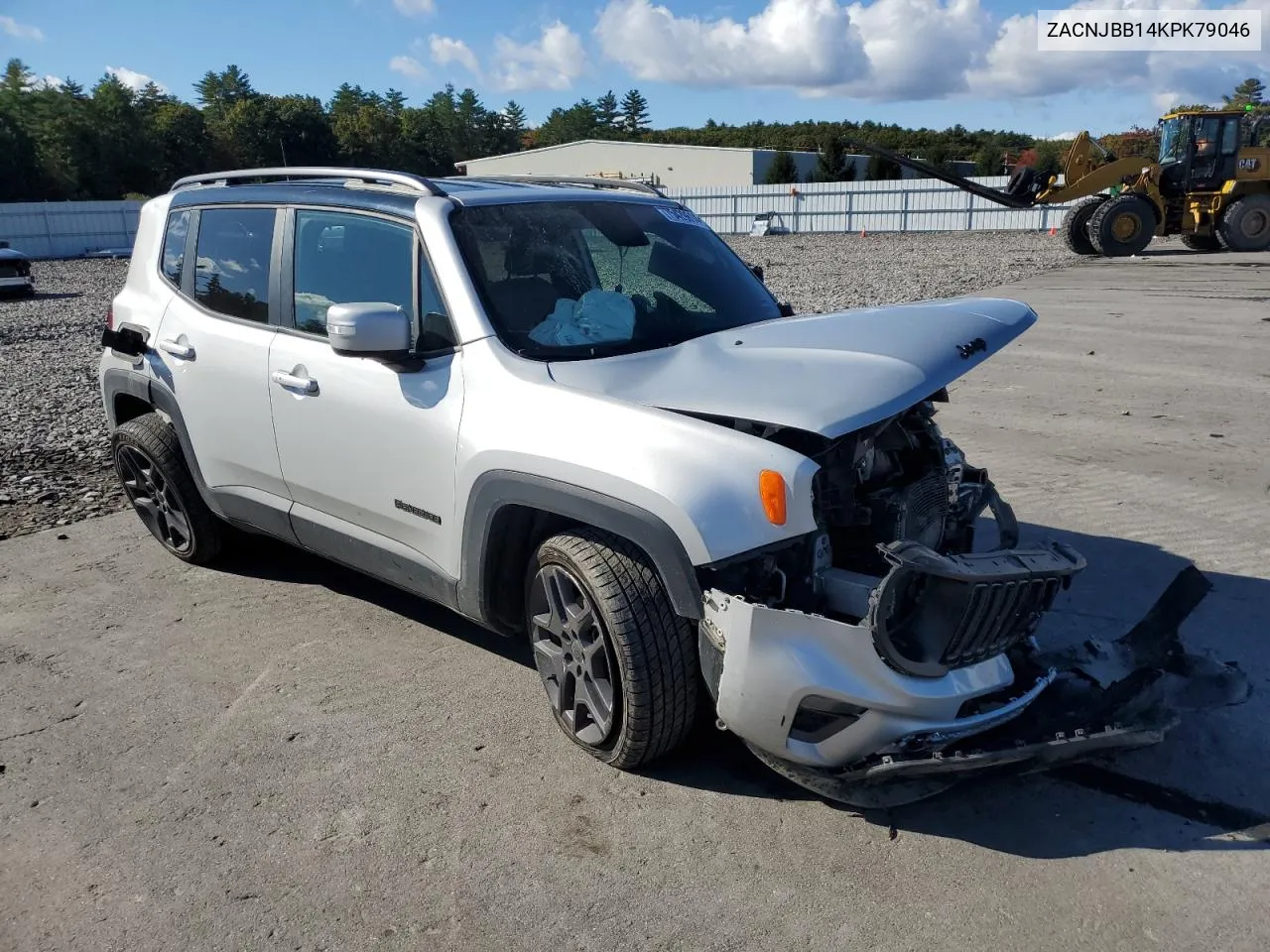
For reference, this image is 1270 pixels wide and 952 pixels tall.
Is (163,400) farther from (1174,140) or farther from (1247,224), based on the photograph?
(1247,224)

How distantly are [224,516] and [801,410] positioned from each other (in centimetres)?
320

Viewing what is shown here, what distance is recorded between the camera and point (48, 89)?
241 feet

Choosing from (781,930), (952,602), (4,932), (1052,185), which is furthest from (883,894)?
(1052,185)

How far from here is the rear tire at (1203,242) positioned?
23.9 m

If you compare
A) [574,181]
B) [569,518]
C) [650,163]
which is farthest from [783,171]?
[569,518]

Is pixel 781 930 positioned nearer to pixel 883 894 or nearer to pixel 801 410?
pixel 883 894

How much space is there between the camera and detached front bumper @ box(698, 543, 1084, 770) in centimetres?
279

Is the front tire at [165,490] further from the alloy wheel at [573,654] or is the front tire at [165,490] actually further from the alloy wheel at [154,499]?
the alloy wheel at [573,654]

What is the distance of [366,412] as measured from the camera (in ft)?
12.7

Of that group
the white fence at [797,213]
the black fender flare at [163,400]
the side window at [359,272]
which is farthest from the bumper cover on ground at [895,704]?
the white fence at [797,213]

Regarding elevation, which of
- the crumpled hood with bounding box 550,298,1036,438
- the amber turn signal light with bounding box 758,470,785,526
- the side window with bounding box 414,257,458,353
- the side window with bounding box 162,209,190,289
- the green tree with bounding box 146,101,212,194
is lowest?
the amber turn signal light with bounding box 758,470,785,526

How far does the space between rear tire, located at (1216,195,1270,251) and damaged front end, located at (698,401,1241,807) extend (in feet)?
76.2

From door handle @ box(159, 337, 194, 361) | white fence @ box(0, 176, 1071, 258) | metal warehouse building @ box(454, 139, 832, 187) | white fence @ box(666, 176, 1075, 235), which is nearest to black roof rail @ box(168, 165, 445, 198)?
door handle @ box(159, 337, 194, 361)

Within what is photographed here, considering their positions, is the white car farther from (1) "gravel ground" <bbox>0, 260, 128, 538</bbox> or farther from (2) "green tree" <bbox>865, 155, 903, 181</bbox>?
(2) "green tree" <bbox>865, 155, 903, 181</bbox>
